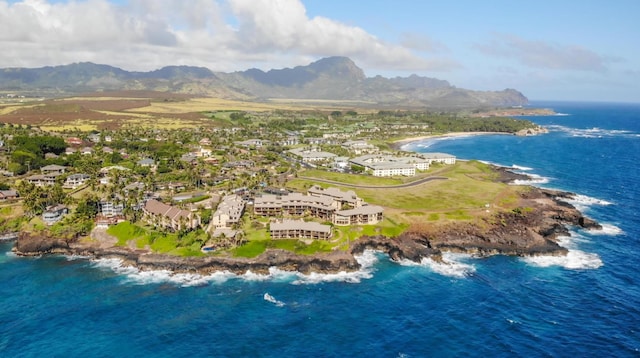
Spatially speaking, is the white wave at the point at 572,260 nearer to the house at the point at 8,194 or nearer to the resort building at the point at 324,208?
the resort building at the point at 324,208

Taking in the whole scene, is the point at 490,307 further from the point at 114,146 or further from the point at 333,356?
the point at 114,146

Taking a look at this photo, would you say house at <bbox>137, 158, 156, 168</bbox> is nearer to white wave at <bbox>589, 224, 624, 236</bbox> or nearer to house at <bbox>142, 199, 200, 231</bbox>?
house at <bbox>142, 199, 200, 231</bbox>

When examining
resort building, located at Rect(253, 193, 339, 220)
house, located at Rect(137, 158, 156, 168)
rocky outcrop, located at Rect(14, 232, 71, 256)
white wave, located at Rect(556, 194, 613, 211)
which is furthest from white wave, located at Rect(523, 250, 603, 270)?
house, located at Rect(137, 158, 156, 168)

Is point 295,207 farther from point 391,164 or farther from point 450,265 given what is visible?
point 391,164

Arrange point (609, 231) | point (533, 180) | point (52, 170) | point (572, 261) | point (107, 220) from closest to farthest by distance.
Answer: point (572, 261) → point (107, 220) → point (609, 231) → point (52, 170) → point (533, 180)

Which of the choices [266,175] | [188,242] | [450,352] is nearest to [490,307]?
[450,352]

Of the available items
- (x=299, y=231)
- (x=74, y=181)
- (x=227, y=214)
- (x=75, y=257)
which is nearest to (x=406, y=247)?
(x=299, y=231)
